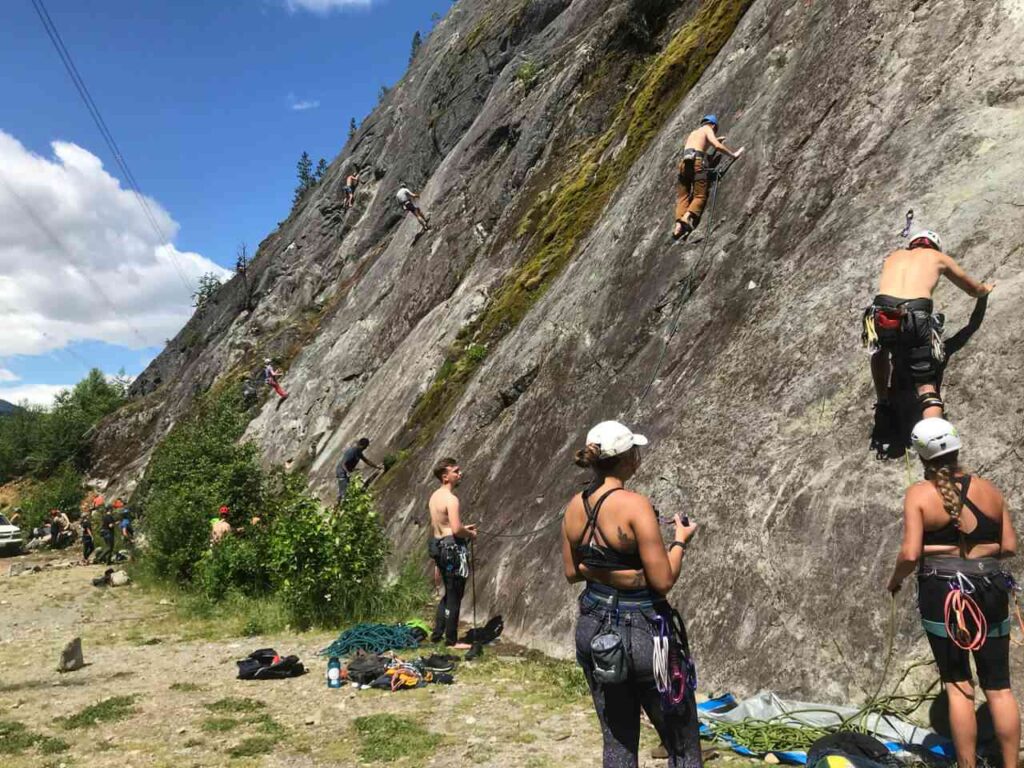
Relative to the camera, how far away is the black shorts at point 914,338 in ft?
19.1

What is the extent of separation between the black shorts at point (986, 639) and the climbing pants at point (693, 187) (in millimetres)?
7108

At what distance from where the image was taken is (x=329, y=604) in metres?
11.0

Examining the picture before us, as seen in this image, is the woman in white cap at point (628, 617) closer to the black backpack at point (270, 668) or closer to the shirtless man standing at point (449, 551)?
the shirtless man standing at point (449, 551)

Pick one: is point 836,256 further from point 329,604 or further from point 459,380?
point 459,380

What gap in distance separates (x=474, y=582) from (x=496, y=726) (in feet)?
12.3

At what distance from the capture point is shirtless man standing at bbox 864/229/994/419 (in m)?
5.86

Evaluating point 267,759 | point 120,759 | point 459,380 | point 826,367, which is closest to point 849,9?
point 826,367

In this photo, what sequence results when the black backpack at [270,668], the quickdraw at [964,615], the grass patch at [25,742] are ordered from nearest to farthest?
the quickdraw at [964,615] < the grass patch at [25,742] < the black backpack at [270,668]

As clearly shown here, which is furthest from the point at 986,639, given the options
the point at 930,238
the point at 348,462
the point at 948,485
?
the point at 348,462

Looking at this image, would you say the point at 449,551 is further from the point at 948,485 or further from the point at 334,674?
the point at 948,485

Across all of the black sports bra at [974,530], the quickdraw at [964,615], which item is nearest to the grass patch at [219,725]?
the quickdraw at [964,615]

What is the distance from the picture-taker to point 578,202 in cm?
1664

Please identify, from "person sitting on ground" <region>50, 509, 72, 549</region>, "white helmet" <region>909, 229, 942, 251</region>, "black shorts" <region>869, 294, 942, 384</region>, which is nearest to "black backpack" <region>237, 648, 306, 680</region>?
"black shorts" <region>869, 294, 942, 384</region>

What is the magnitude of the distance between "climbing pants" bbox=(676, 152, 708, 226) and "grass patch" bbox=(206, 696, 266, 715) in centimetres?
831
